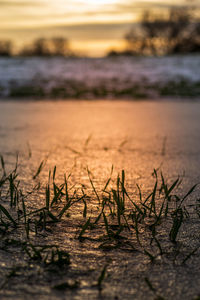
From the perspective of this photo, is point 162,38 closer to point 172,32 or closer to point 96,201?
point 172,32

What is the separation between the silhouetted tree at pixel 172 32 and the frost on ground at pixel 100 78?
21833 mm

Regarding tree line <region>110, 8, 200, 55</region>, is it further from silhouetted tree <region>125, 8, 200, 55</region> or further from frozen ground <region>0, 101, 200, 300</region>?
frozen ground <region>0, 101, 200, 300</region>

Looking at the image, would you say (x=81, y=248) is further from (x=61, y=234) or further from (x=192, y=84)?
(x=192, y=84)

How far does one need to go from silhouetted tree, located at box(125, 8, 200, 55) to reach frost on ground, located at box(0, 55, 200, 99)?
860 inches

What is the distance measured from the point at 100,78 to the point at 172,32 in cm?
2765

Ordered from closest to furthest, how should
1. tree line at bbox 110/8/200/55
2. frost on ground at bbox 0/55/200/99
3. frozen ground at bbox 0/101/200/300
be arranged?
frozen ground at bbox 0/101/200/300 → frost on ground at bbox 0/55/200/99 → tree line at bbox 110/8/200/55

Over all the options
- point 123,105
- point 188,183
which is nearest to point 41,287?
point 188,183

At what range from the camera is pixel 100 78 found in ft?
32.0

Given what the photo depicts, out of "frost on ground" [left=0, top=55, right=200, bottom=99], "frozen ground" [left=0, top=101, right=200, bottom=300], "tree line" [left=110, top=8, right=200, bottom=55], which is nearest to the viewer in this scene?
"frozen ground" [left=0, top=101, right=200, bottom=300]

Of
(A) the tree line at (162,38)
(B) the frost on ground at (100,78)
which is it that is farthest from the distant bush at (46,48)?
(B) the frost on ground at (100,78)

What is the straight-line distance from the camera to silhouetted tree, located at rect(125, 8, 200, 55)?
33.4 metres

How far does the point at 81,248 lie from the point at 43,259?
0.51 feet

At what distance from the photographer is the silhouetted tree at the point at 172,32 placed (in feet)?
110

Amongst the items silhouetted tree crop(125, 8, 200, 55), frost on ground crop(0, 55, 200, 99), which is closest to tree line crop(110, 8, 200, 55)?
silhouetted tree crop(125, 8, 200, 55)
